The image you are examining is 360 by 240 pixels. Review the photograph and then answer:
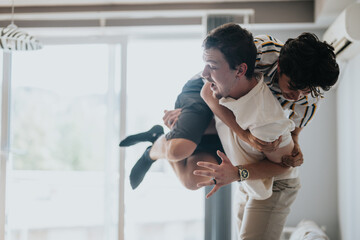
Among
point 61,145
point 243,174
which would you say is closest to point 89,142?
point 61,145

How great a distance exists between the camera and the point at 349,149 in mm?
3092

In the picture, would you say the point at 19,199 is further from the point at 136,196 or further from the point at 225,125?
the point at 225,125

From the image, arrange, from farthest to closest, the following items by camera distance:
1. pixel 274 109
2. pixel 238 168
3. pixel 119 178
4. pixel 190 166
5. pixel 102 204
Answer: pixel 102 204
pixel 119 178
pixel 190 166
pixel 238 168
pixel 274 109

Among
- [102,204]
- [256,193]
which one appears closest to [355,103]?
[256,193]

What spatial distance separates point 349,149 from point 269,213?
156 centimetres

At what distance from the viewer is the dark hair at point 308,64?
4.49 feet

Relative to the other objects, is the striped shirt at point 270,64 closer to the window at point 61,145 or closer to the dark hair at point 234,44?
the dark hair at point 234,44

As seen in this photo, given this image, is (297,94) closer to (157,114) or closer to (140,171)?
(140,171)

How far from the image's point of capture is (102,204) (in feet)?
12.9

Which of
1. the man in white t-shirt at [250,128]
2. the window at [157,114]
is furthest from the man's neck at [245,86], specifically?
the window at [157,114]

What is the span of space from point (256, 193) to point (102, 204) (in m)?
2.55

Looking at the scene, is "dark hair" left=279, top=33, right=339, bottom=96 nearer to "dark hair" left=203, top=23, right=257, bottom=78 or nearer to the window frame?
"dark hair" left=203, top=23, right=257, bottom=78

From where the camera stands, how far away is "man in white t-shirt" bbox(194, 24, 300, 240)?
1.46 m

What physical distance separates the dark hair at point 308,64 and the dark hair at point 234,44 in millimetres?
139
